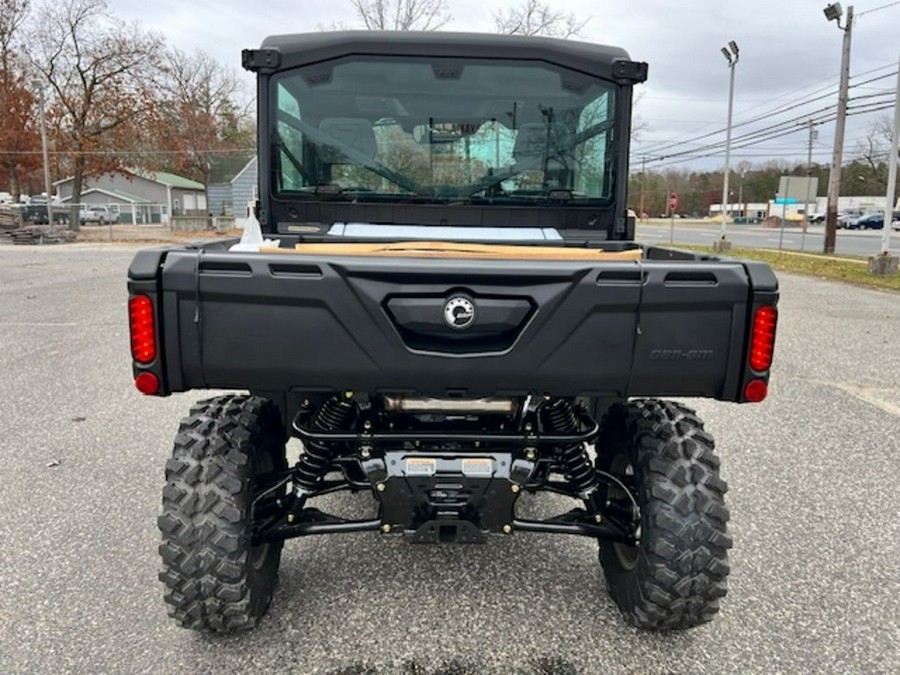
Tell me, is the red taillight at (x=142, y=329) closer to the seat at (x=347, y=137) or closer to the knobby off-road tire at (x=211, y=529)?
the knobby off-road tire at (x=211, y=529)

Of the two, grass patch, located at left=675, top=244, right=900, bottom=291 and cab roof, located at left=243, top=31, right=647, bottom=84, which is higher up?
cab roof, located at left=243, top=31, right=647, bottom=84

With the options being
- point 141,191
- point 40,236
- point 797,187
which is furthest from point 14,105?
point 797,187

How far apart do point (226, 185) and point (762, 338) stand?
165ft

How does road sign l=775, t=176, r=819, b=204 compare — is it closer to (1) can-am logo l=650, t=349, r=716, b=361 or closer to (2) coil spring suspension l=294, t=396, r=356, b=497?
(1) can-am logo l=650, t=349, r=716, b=361

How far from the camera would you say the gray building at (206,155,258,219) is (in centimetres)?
4588

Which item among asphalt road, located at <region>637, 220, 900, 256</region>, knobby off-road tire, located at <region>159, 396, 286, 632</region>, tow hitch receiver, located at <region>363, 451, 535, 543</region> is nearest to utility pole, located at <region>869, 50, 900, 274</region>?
asphalt road, located at <region>637, 220, 900, 256</region>

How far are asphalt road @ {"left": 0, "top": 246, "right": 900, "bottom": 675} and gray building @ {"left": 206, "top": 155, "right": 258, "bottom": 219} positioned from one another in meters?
43.5

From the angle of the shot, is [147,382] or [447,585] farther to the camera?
[447,585]

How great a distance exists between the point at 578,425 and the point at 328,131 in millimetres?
1850

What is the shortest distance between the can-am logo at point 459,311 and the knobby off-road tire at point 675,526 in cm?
92

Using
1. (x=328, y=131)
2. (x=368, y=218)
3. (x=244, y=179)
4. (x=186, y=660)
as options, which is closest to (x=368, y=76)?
(x=328, y=131)

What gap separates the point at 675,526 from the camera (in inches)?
92.7

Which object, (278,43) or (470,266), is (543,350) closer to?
(470,266)

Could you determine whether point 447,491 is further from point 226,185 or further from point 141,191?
point 141,191
